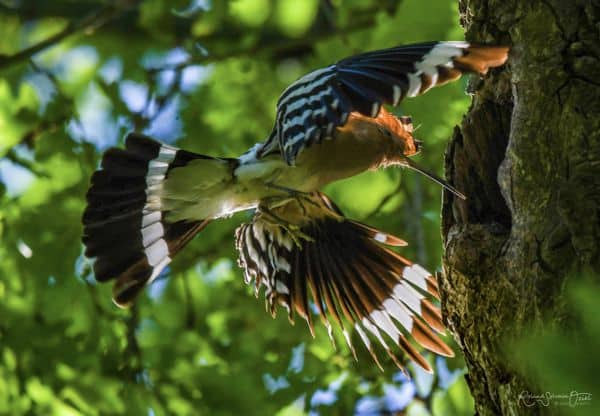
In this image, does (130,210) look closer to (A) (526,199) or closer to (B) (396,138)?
(B) (396,138)

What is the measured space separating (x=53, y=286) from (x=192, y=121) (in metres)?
0.98

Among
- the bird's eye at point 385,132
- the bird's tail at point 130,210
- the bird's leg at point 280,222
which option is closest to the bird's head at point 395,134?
the bird's eye at point 385,132

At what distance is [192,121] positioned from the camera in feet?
13.3

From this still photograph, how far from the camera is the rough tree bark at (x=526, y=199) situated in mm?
1744

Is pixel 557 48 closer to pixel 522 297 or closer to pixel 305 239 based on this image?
pixel 522 297

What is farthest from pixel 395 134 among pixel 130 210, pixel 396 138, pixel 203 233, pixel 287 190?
pixel 203 233

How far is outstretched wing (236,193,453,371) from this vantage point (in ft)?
9.21

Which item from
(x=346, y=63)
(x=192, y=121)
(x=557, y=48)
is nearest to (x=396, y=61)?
(x=346, y=63)

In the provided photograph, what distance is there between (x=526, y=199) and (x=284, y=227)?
1083 millimetres

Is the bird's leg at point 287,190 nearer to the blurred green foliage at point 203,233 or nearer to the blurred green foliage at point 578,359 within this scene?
the blurred green foliage at point 203,233

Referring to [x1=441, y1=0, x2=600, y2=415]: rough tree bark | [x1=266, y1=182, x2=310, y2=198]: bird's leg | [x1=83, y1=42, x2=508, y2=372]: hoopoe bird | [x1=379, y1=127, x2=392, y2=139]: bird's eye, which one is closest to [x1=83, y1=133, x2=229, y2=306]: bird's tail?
[x1=83, y1=42, x2=508, y2=372]: hoopoe bird

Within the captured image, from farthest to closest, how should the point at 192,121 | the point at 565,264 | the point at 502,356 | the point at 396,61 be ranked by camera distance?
the point at 192,121, the point at 396,61, the point at 502,356, the point at 565,264

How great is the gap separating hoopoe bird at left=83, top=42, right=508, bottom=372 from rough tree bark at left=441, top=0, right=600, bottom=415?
0.46 m

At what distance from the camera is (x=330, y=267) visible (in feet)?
9.48
